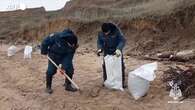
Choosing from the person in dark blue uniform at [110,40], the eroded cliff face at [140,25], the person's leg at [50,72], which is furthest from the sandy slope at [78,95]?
the eroded cliff face at [140,25]

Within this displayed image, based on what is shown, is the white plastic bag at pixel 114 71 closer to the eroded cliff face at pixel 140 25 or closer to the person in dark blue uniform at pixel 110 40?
the person in dark blue uniform at pixel 110 40

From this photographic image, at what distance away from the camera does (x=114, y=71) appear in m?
A: 10.5

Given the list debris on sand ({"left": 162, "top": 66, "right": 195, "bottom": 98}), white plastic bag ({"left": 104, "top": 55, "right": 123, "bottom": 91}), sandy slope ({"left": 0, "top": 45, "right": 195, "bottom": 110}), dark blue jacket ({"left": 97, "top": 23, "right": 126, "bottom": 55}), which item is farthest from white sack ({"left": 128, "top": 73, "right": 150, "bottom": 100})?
dark blue jacket ({"left": 97, "top": 23, "right": 126, "bottom": 55})

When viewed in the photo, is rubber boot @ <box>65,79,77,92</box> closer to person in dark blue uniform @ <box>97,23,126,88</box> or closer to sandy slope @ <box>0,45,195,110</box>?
sandy slope @ <box>0,45,195,110</box>

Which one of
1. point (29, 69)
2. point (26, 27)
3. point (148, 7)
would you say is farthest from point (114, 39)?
point (26, 27)

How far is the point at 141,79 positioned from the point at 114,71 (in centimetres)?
70

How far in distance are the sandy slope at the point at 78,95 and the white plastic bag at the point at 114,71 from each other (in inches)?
6.4

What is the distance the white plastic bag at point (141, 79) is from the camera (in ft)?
32.6

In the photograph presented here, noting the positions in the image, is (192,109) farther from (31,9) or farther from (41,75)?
(31,9)

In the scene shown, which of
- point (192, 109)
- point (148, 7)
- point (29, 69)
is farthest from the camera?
point (148, 7)

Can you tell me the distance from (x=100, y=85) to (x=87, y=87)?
0.28 metres

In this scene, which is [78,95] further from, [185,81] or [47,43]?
[185,81]

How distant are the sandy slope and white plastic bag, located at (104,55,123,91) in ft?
0.53

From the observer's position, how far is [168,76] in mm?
10805
